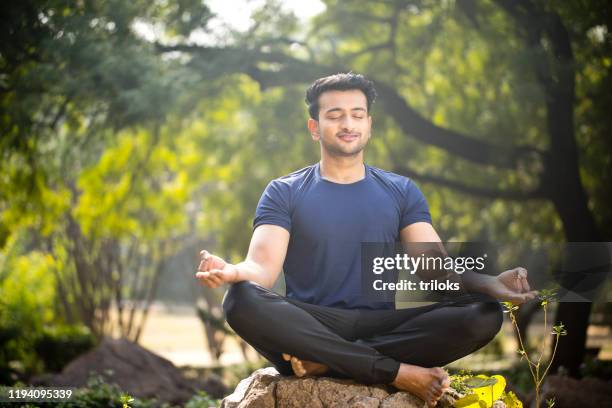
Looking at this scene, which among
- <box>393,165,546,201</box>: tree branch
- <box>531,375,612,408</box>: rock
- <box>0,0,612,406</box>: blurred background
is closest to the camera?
<box>531,375,612,408</box>: rock

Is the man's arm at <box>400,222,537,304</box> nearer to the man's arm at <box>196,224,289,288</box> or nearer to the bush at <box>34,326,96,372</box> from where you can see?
the man's arm at <box>196,224,289,288</box>

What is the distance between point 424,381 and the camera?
318 cm

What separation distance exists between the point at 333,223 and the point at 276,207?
281mm

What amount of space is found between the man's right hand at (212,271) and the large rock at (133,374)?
12.1 ft

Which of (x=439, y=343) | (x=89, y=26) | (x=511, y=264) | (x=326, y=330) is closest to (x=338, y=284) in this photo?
(x=326, y=330)

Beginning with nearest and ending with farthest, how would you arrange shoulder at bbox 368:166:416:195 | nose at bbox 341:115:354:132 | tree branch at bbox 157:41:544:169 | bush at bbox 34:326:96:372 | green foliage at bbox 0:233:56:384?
nose at bbox 341:115:354:132, shoulder at bbox 368:166:416:195, tree branch at bbox 157:41:544:169, green foliage at bbox 0:233:56:384, bush at bbox 34:326:96:372

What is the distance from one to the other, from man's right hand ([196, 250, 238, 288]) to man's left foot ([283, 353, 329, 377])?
19.7 inches

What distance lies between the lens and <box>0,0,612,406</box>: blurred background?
740 cm

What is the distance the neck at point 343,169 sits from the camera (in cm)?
362

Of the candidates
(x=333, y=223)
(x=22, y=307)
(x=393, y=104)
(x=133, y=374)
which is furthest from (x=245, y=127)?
(x=333, y=223)

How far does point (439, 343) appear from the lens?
324 centimetres

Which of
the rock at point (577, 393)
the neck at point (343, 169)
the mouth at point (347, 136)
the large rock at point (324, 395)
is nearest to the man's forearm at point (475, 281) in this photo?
the large rock at point (324, 395)

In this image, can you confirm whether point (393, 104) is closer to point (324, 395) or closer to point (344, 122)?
point (344, 122)

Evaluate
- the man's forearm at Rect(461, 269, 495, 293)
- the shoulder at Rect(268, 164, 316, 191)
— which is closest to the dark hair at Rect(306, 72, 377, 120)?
the shoulder at Rect(268, 164, 316, 191)
